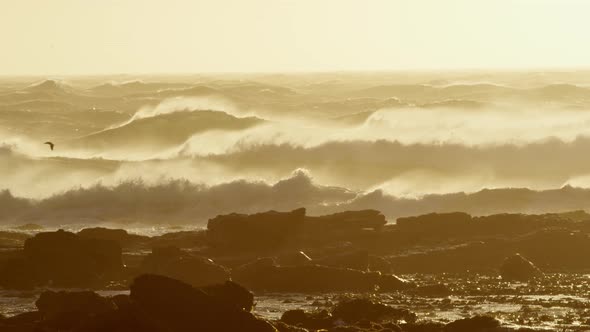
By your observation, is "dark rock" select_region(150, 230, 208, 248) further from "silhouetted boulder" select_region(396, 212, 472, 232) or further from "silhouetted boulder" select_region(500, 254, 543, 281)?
"silhouetted boulder" select_region(500, 254, 543, 281)

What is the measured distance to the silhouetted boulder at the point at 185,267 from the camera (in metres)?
36.0

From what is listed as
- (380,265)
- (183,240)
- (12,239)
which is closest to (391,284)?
(380,265)

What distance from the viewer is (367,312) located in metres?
30.2

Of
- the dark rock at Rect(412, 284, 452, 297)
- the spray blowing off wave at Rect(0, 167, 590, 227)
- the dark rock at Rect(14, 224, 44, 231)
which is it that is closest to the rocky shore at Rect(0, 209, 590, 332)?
the dark rock at Rect(412, 284, 452, 297)

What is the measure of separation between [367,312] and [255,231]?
11.7 m

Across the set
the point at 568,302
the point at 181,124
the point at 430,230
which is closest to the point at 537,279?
the point at 568,302

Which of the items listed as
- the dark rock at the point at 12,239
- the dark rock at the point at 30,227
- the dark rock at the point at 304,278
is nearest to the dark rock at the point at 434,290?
the dark rock at the point at 304,278

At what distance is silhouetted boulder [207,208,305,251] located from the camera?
136 feet

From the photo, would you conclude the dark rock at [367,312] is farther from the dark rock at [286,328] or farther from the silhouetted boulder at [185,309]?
the silhouetted boulder at [185,309]

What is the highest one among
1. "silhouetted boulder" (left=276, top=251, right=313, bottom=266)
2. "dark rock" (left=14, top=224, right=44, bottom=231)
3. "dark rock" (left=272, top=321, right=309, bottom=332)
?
"dark rock" (left=272, top=321, right=309, bottom=332)

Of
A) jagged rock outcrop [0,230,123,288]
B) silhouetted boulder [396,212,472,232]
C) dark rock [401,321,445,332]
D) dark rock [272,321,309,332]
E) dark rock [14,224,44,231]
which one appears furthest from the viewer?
dark rock [14,224,44,231]

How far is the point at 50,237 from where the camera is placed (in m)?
37.8

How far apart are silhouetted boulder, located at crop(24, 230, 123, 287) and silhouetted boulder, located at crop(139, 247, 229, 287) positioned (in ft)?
2.87

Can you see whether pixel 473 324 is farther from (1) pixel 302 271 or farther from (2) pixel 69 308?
(1) pixel 302 271
